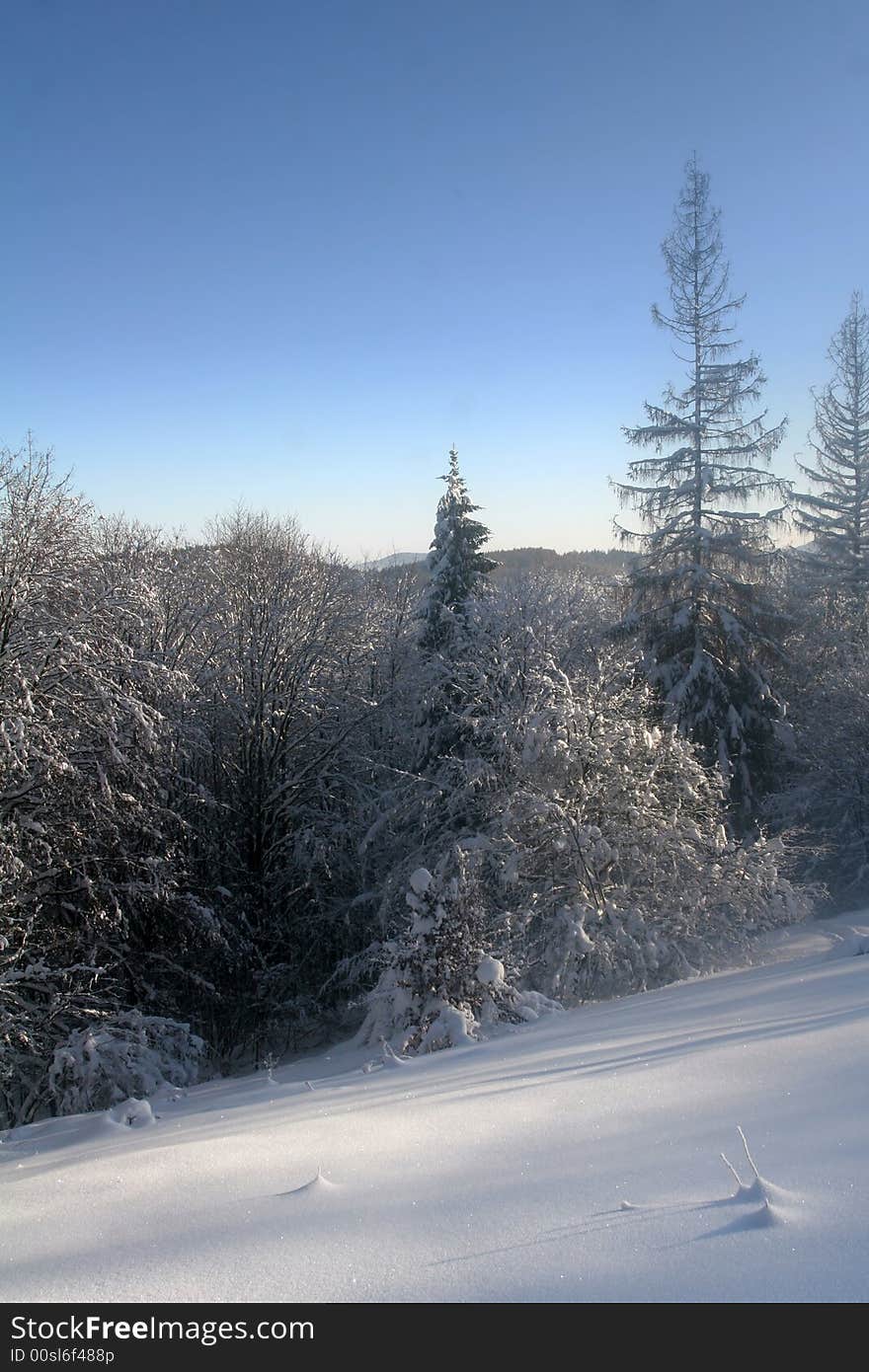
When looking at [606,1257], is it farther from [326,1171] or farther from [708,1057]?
[708,1057]

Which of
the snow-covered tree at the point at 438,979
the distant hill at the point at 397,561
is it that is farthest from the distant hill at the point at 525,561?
the snow-covered tree at the point at 438,979

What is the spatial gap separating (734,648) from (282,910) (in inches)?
456

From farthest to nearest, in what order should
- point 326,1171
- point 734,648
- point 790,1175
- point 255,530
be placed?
1. point 255,530
2. point 734,648
3. point 326,1171
4. point 790,1175

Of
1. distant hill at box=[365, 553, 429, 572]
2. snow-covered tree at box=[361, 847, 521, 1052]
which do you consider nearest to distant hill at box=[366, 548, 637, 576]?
distant hill at box=[365, 553, 429, 572]

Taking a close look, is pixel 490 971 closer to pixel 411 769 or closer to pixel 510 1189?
pixel 510 1189

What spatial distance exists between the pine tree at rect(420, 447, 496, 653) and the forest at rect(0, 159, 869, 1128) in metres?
0.06

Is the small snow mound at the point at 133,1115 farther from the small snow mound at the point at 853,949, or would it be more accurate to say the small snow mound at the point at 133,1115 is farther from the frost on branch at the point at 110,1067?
the small snow mound at the point at 853,949

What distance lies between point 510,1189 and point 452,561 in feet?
51.4

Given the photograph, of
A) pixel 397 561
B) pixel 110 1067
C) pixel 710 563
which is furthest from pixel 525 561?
pixel 110 1067

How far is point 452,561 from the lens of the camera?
1823cm

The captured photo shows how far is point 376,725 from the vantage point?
68.0ft

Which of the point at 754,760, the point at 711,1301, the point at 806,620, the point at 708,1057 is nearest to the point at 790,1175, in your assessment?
the point at 711,1301

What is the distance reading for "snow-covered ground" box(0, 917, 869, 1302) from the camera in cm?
255
